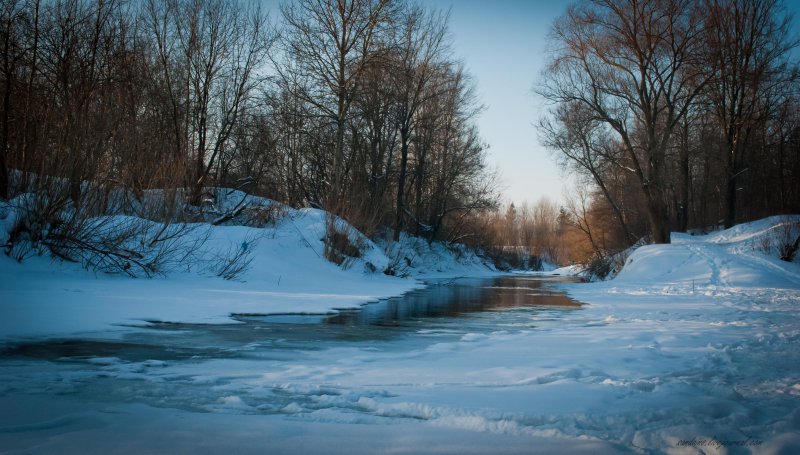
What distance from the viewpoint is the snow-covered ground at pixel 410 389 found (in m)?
2.35

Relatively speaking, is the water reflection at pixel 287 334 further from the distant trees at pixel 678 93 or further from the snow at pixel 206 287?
the distant trees at pixel 678 93

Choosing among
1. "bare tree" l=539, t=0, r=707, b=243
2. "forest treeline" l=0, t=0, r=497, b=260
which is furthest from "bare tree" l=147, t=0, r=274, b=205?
"bare tree" l=539, t=0, r=707, b=243

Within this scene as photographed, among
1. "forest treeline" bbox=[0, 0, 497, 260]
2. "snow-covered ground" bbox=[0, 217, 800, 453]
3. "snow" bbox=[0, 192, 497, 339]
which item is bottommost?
"snow-covered ground" bbox=[0, 217, 800, 453]

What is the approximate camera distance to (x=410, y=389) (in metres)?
3.27

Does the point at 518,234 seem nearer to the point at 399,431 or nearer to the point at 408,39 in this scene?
the point at 408,39

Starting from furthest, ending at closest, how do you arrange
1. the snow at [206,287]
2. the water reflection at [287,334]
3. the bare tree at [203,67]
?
the bare tree at [203,67] < the snow at [206,287] < the water reflection at [287,334]

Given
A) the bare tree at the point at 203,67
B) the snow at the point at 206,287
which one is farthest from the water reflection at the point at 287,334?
the bare tree at the point at 203,67

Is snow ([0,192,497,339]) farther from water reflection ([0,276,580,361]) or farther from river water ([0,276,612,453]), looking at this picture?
river water ([0,276,612,453])

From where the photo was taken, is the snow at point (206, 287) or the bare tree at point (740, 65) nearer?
the snow at point (206, 287)

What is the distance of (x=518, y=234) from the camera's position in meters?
97.2

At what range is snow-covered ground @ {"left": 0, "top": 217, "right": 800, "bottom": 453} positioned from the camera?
2.35m

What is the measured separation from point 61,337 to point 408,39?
21771 millimetres

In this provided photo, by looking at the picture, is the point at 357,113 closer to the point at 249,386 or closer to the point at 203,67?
the point at 203,67

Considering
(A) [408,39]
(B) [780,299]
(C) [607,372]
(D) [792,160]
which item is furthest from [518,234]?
(C) [607,372]
